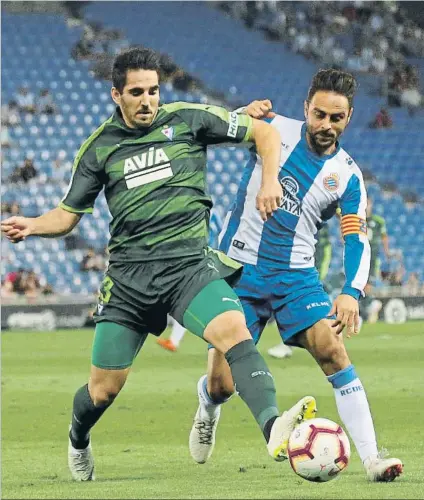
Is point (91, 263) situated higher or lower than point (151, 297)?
lower

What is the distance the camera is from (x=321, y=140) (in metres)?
7.14

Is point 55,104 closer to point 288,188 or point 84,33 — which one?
point 84,33

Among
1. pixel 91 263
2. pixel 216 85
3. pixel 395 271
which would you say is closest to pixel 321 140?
pixel 91 263

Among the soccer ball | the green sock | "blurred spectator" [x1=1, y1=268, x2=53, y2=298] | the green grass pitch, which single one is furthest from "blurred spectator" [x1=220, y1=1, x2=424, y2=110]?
the soccer ball

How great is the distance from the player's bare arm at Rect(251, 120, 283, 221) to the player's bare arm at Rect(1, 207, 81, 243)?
3.52 feet

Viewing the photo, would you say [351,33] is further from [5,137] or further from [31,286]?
[31,286]

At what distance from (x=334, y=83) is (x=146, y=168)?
123 cm

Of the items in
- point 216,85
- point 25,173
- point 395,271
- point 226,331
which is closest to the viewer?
point 226,331

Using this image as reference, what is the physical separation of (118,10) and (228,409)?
21.3m

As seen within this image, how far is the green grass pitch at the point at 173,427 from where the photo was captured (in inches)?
252

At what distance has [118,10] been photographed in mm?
31000

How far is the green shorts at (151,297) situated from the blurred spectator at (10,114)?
2211 centimetres

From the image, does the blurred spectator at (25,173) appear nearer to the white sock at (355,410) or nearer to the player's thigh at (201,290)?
the white sock at (355,410)

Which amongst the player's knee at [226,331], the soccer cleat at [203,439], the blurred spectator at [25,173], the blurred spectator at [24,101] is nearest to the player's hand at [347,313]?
the player's knee at [226,331]
